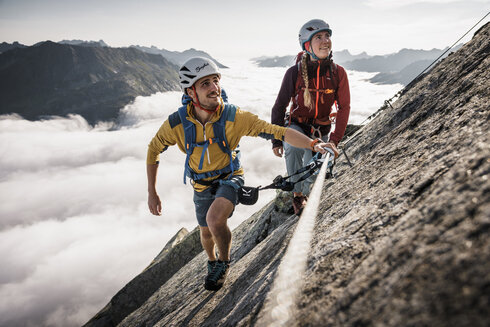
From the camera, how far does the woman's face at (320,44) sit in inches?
208

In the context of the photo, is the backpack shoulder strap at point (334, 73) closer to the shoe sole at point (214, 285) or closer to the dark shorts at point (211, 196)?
the dark shorts at point (211, 196)

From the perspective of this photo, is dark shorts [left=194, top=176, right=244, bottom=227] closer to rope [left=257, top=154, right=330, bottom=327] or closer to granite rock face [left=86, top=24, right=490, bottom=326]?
granite rock face [left=86, top=24, right=490, bottom=326]

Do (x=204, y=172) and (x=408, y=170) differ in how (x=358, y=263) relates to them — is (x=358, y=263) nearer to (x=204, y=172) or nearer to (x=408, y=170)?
(x=408, y=170)

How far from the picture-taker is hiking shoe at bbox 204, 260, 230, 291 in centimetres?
526

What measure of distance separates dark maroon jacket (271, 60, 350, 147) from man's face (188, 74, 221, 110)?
1865mm

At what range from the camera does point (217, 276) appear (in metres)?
5.26

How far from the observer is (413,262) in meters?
1.54

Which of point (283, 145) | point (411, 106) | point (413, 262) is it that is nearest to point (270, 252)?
point (283, 145)

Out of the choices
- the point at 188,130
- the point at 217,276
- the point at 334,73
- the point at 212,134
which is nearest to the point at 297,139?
the point at 212,134

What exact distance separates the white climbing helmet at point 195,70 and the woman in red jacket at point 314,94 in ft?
6.35

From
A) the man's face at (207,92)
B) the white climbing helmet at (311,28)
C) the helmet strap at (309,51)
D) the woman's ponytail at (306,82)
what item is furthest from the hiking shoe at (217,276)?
the white climbing helmet at (311,28)

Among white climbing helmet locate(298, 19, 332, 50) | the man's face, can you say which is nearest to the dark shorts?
the man's face

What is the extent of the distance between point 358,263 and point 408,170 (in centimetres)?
160

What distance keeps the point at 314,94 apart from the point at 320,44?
0.99 meters
